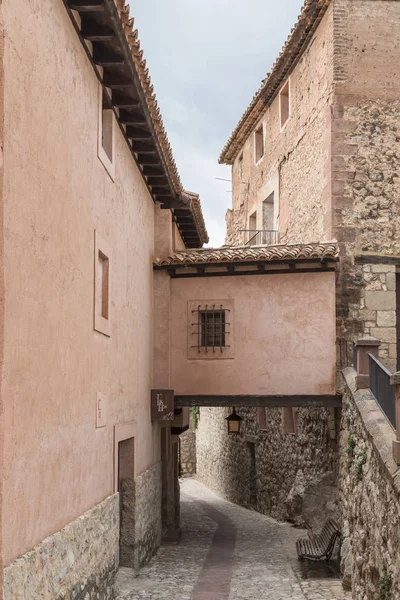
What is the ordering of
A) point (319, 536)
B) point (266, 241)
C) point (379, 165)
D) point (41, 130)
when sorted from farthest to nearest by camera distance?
1. point (266, 241)
2. point (379, 165)
3. point (319, 536)
4. point (41, 130)

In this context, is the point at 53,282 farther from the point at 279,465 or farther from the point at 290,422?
the point at 279,465

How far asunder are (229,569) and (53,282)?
26.1 feet

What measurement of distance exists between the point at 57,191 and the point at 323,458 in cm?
1019

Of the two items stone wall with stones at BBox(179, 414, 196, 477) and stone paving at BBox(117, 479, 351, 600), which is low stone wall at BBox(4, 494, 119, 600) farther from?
stone wall with stones at BBox(179, 414, 196, 477)

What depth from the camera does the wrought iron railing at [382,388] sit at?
8.35 m

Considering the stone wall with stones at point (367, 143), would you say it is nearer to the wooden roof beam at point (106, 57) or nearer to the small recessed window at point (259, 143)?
the small recessed window at point (259, 143)

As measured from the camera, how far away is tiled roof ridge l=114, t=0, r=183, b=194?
8.02 m

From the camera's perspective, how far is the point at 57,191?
7.01m

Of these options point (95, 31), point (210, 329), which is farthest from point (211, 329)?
point (95, 31)

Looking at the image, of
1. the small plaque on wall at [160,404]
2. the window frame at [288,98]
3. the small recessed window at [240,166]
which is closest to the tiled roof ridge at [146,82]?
the small plaque on wall at [160,404]

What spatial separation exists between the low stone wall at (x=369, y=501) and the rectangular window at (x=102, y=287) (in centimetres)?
346

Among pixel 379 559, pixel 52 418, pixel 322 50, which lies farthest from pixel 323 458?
pixel 52 418

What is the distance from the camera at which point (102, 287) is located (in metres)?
9.55

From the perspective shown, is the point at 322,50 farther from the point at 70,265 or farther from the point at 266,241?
the point at 70,265
